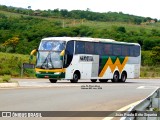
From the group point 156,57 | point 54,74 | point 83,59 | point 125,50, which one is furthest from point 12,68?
point 156,57

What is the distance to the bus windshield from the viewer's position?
3600 centimetres

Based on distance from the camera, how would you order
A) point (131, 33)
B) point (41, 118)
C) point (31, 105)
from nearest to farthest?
point (41, 118), point (31, 105), point (131, 33)

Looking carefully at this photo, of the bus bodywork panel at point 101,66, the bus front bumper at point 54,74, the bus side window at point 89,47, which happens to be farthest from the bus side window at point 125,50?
the bus front bumper at point 54,74

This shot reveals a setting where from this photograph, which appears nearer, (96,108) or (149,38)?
(96,108)

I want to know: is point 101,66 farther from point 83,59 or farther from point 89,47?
point 83,59

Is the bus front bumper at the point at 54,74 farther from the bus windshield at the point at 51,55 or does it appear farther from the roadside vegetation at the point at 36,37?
the roadside vegetation at the point at 36,37

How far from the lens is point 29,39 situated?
294ft

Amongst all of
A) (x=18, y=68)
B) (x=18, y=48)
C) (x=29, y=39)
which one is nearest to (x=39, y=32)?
(x=29, y=39)

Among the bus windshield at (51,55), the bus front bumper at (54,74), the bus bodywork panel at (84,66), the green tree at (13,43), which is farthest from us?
the green tree at (13,43)

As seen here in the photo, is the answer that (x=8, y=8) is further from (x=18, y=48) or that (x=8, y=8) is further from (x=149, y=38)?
(x=18, y=48)

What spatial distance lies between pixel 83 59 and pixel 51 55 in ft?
9.49

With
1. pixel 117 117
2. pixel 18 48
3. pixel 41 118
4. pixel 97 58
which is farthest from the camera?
pixel 18 48

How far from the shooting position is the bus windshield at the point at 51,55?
118 feet

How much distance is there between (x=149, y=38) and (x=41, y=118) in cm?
9397
